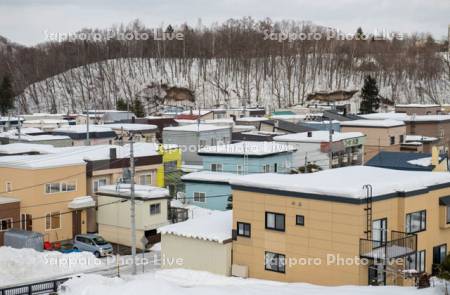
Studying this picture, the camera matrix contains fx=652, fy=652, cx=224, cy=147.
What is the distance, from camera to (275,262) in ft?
53.3

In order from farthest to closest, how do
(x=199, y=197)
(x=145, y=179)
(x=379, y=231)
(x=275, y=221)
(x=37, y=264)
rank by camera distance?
1. (x=199, y=197)
2. (x=145, y=179)
3. (x=37, y=264)
4. (x=275, y=221)
5. (x=379, y=231)

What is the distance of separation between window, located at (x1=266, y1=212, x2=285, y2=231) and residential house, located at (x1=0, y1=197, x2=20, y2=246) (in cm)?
999

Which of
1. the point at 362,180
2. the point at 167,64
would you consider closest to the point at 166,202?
the point at 362,180

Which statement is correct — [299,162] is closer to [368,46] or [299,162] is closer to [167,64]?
[167,64]

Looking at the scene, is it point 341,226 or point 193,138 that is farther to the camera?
point 193,138

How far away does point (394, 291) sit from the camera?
492 inches

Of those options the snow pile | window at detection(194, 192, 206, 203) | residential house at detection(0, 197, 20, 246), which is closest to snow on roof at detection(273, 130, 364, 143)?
window at detection(194, 192, 206, 203)

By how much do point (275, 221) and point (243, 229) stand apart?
1072 millimetres

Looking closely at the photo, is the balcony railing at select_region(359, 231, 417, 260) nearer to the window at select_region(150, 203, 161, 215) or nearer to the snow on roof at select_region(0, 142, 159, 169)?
the window at select_region(150, 203, 161, 215)

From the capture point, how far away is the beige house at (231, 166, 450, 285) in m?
14.6

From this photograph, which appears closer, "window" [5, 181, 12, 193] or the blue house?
"window" [5, 181, 12, 193]

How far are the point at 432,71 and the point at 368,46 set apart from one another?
10042 millimetres

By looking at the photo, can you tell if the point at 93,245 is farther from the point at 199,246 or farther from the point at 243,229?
the point at 243,229

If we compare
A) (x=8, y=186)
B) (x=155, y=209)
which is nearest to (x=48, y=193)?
(x=8, y=186)
